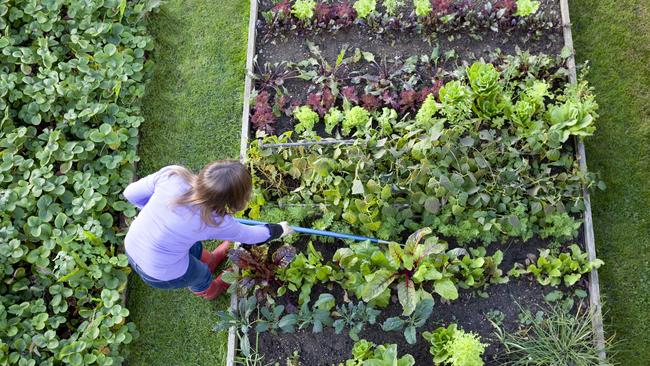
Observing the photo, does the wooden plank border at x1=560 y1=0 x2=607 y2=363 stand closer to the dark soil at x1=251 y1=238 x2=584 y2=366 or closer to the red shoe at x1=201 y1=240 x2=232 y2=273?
the dark soil at x1=251 y1=238 x2=584 y2=366

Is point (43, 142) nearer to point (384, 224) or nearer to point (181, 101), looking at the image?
point (181, 101)

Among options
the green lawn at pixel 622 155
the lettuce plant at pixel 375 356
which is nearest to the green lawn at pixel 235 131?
the green lawn at pixel 622 155

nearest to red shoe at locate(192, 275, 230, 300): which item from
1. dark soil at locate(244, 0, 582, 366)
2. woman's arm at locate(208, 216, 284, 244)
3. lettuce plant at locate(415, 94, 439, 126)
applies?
dark soil at locate(244, 0, 582, 366)

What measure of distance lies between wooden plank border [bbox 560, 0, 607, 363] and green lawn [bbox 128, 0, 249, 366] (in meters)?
2.55

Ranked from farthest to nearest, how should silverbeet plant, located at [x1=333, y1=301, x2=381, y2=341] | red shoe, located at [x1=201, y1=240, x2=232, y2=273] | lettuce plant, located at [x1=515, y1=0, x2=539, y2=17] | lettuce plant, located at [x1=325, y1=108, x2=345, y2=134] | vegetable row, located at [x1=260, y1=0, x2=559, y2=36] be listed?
vegetable row, located at [x1=260, y1=0, x2=559, y2=36], lettuce plant, located at [x1=515, y1=0, x2=539, y2=17], lettuce plant, located at [x1=325, y1=108, x2=345, y2=134], red shoe, located at [x1=201, y1=240, x2=232, y2=273], silverbeet plant, located at [x1=333, y1=301, x2=381, y2=341]

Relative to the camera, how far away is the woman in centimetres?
290

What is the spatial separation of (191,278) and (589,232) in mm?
2743

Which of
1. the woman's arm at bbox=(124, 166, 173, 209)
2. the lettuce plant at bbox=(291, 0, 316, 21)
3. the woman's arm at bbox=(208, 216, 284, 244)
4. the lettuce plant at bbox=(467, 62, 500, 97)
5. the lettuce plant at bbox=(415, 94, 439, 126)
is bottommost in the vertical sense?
the woman's arm at bbox=(208, 216, 284, 244)

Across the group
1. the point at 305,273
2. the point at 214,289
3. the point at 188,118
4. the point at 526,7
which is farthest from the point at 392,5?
the point at 214,289

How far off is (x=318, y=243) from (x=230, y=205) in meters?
1.34

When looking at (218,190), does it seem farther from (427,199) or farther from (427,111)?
(427,111)

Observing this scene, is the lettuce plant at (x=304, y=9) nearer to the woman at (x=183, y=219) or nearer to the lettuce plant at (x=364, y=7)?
the lettuce plant at (x=364, y=7)

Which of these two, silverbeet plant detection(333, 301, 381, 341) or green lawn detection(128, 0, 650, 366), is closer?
silverbeet plant detection(333, 301, 381, 341)

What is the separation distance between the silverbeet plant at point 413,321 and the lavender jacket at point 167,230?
952mm
